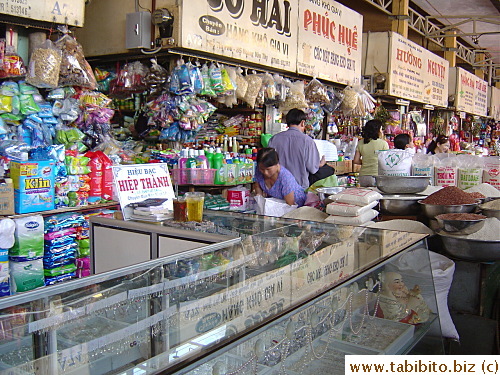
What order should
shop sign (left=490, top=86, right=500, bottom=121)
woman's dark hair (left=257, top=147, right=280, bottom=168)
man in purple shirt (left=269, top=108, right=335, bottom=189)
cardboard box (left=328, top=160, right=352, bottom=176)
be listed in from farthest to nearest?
shop sign (left=490, top=86, right=500, bottom=121), cardboard box (left=328, top=160, right=352, bottom=176), man in purple shirt (left=269, top=108, right=335, bottom=189), woman's dark hair (left=257, top=147, right=280, bottom=168)

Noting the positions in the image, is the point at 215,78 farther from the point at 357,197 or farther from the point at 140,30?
the point at 357,197

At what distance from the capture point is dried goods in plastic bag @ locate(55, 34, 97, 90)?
3.67 meters

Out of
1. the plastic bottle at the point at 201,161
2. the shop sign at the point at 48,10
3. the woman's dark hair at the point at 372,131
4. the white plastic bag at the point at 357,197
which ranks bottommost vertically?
the white plastic bag at the point at 357,197

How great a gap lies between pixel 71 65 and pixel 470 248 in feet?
9.73

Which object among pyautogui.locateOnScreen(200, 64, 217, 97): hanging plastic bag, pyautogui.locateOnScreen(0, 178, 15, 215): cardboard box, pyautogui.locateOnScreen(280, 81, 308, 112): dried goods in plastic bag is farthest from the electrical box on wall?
pyautogui.locateOnScreen(280, 81, 308, 112): dried goods in plastic bag

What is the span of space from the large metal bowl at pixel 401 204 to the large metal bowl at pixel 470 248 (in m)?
0.48

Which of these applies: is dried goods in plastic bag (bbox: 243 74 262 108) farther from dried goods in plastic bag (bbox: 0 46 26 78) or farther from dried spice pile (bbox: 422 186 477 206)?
dried spice pile (bbox: 422 186 477 206)

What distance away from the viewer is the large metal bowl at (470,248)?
230 centimetres

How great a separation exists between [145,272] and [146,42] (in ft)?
10.1

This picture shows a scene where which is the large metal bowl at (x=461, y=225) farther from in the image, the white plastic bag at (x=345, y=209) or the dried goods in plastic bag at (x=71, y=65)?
the dried goods in plastic bag at (x=71, y=65)

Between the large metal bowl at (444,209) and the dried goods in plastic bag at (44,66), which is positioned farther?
the dried goods in plastic bag at (44,66)

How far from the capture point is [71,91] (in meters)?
3.85

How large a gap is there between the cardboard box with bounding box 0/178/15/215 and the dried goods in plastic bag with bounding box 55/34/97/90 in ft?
2.93

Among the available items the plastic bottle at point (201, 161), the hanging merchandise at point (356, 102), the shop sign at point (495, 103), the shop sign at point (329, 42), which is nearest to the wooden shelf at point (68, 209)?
the plastic bottle at point (201, 161)
